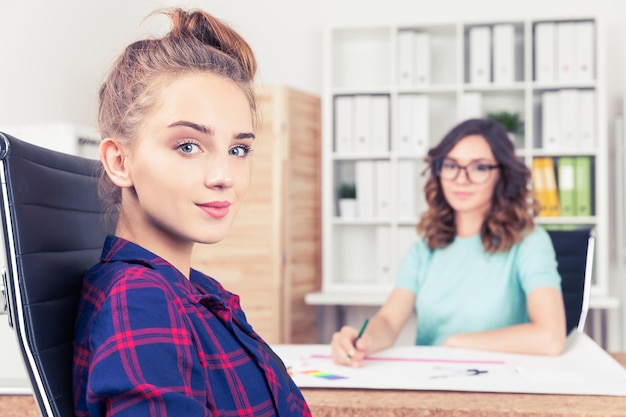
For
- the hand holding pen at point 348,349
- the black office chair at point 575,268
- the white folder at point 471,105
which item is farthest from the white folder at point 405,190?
the hand holding pen at point 348,349

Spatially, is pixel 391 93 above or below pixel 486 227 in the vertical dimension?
above

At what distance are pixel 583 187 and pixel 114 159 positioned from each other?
365 centimetres

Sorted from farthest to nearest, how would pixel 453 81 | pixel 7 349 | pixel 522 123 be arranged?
pixel 453 81 < pixel 522 123 < pixel 7 349

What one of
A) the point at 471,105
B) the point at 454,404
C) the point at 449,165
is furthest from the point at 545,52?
the point at 454,404

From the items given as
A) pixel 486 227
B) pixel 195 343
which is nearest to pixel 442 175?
pixel 486 227

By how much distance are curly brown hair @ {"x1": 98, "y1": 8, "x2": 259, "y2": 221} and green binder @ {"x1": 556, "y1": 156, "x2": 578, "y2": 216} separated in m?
3.44

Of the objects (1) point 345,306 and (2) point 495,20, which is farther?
(1) point 345,306

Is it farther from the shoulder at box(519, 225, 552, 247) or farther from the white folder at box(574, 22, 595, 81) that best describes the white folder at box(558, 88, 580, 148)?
the shoulder at box(519, 225, 552, 247)

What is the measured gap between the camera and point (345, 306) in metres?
4.74

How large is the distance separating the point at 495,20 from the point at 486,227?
2167 mm

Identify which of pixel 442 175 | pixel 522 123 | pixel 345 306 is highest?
pixel 522 123

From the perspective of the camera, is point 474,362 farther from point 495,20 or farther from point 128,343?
point 495,20

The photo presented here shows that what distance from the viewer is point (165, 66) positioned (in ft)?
2.94

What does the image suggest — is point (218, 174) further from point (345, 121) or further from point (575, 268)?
point (345, 121)
